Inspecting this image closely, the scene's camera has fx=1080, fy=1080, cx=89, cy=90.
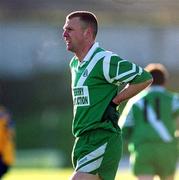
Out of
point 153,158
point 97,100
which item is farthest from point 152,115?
point 97,100

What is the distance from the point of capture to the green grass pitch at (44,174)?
68.1 feet

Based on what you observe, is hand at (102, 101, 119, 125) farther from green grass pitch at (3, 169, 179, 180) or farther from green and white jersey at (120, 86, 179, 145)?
green grass pitch at (3, 169, 179, 180)

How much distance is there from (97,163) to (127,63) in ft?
2.93

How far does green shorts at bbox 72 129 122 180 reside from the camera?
9.21 m

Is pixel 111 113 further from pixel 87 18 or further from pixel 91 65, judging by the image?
pixel 87 18

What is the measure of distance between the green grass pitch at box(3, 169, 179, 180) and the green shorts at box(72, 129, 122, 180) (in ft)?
33.3

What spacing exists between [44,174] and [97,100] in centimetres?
1359

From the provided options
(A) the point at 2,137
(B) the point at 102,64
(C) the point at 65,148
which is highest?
(B) the point at 102,64

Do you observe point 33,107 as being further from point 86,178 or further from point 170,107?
point 86,178

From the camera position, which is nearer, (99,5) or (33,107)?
(99,5)

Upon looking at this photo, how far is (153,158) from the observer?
42.1 ft

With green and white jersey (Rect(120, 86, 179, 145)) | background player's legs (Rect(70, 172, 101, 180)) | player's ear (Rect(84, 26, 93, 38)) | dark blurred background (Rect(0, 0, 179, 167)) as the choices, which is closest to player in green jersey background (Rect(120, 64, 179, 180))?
green and white jersey (Rect(120, 86, 179, 145))

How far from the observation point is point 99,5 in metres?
25.2

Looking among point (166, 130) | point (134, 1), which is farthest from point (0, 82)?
point (166, 130)
